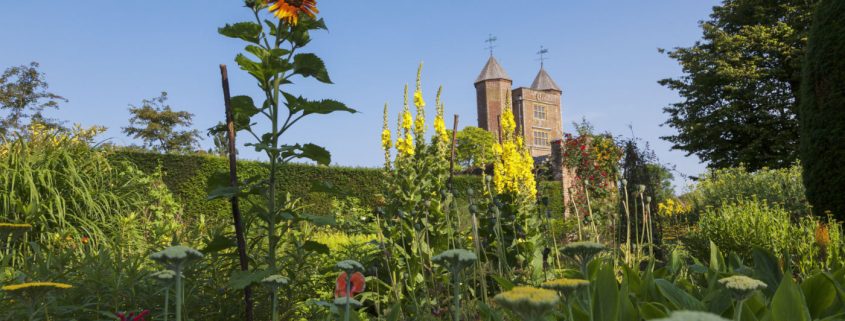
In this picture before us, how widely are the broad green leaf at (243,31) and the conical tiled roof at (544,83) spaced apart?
52605 millimetres

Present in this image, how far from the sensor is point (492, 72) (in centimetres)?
4919

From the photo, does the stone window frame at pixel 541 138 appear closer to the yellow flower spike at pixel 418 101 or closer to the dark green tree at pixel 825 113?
the dark green tree at pixel 825 113

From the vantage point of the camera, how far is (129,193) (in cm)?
476

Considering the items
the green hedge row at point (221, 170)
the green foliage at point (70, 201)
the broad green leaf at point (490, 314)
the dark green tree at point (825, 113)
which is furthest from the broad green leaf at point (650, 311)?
the green hedge row at point (221, 170)

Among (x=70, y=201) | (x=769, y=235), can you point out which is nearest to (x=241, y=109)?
(x=70, y=201)

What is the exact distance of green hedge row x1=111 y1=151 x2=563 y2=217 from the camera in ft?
38.6

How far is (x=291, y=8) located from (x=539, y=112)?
162ft

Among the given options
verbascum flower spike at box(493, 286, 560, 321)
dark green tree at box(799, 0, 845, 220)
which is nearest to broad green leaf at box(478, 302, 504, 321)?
verbascum flower spike at box(493, 286, 560, 321)

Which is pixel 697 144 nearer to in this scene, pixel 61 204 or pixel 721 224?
pixel 721 224

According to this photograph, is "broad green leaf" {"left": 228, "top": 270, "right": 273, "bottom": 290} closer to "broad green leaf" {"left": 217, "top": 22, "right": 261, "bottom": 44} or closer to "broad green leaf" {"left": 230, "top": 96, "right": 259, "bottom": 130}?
"broad green leaf" {"left": 230, "top": 96, "right": 259, "bottom": 130}

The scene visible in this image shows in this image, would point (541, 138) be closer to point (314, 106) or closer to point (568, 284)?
point (314, 106)

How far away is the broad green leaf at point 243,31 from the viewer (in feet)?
6.97

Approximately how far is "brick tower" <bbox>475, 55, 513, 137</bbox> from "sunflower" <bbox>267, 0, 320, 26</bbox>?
151 feet

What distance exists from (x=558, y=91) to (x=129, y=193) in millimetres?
51531
